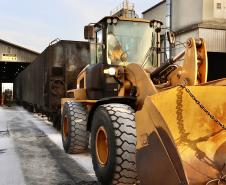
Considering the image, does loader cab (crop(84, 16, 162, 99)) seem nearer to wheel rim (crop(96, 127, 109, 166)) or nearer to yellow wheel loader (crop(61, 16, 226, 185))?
yellow wheel loader (crop(61, 16, 226, 185))

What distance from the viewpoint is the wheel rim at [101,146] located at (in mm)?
5246

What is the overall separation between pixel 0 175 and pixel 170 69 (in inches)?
123

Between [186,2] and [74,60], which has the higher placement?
[186,2]

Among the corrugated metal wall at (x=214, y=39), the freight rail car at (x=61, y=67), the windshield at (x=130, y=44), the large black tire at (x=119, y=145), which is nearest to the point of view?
the large black tire at (x=119, y=145)

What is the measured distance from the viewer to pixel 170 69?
5727 millimetres

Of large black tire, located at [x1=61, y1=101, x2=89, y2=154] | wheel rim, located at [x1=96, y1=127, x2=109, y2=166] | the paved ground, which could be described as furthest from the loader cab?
wheel rim, located at [x1=96, y1=127, x2=109, y2=166]

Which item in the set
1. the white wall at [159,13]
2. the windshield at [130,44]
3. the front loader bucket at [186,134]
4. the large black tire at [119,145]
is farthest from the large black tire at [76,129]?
the white wall at [159,13]

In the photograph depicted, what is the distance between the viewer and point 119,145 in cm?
462

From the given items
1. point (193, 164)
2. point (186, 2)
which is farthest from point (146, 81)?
point (186, 2)

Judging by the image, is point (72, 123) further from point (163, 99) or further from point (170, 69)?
point (163, 99)

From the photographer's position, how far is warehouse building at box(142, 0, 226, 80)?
23.6 meters

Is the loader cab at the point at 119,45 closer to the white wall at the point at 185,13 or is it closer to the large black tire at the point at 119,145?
the large black tire at the point at 119,145

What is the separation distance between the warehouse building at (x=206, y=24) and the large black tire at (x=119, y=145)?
60.3 ft

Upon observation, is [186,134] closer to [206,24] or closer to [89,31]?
→ [89,31]
